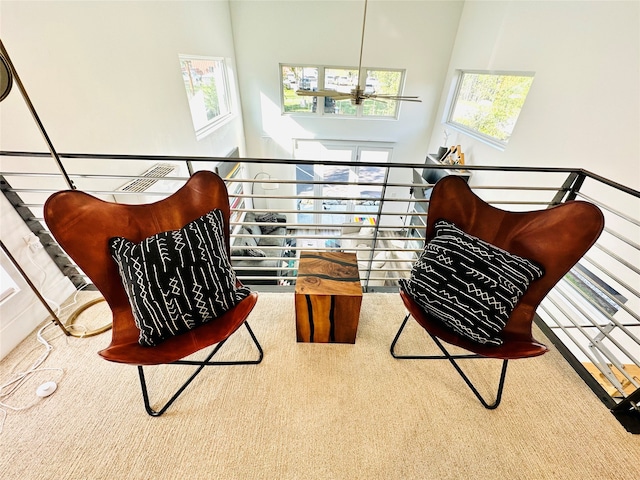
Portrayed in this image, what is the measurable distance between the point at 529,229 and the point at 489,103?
3580 mm

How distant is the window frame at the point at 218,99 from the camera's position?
10.8 feet

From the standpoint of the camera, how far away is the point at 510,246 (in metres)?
1.18

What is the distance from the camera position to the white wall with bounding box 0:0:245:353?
4.43ft

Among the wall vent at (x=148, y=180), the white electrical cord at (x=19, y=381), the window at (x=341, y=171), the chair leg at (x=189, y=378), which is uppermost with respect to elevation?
the wall vent at (x=148, y=180)

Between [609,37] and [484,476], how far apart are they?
10.9ft

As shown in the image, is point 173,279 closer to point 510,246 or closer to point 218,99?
point 510,246

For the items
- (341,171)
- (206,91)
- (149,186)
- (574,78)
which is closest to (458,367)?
(149,186)

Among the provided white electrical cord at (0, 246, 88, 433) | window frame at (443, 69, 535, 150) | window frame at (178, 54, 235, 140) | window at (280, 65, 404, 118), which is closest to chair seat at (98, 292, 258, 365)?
white electrical cord at (0, 246, 88, 433)

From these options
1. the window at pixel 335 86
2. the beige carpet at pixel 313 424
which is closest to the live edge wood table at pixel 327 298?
the beige carpet at pixel 313 424

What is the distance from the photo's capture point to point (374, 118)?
525cm

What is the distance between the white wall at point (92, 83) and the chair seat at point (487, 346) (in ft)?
6.67

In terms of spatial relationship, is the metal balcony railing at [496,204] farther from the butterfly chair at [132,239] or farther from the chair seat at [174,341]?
the chair seat at [174,341]

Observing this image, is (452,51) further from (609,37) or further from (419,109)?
(609,37)

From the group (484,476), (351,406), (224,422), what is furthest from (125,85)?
(484,476)
